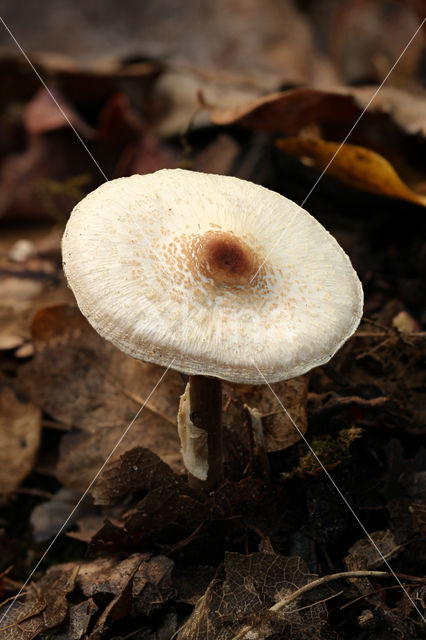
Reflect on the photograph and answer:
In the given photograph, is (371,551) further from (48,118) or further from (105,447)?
(48,118)

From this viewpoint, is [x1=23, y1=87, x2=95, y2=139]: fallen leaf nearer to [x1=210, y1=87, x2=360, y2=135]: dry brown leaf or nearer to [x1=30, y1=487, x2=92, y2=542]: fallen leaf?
[x1=210, y1=87, x2=360, y2=135]: dry brown leaf

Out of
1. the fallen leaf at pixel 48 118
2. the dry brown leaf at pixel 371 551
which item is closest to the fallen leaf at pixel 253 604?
the dry brown leaf at pixel 371 551

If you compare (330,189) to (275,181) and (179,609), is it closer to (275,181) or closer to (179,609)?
(275,181)

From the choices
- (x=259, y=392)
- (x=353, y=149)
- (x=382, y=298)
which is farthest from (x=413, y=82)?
(x=259, y=392)

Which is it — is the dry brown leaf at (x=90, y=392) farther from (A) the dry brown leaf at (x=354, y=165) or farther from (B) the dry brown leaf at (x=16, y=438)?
(A) the dry brown leaf at (x=354, y=165)

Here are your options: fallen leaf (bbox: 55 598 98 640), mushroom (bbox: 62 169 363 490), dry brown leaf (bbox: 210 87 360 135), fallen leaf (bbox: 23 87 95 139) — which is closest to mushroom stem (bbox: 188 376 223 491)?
mushroom (bbox: 62 169 363 490)

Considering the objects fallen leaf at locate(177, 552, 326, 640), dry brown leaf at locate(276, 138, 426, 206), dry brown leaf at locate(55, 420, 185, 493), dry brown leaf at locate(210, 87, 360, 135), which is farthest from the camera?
dry brown leaf at locate(210, 87, 360, 135)

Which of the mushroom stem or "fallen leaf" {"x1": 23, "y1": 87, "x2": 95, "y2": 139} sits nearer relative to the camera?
the mushroom stem
